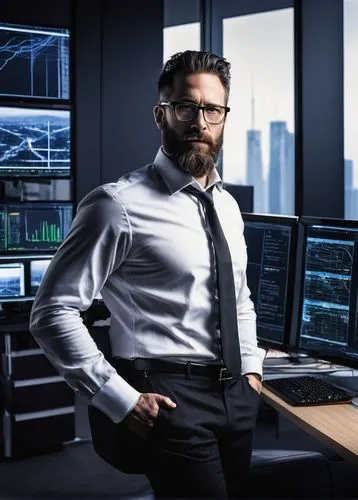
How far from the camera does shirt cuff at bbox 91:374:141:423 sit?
1583mm

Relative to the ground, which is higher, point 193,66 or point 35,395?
point 193,66

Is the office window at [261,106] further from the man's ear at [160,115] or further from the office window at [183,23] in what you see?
the man's ear at [160,115]

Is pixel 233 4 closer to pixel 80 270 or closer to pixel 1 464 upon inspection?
pixel 1 464

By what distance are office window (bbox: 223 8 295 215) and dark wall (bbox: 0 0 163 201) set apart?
Result: 0.57 meters

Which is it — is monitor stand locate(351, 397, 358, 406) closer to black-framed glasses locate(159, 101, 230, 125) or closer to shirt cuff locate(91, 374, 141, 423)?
shirt cuff locate(91, 374, 141, 423)

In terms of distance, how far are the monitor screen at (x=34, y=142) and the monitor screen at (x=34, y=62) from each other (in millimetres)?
108

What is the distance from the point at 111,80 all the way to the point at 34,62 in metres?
0.51

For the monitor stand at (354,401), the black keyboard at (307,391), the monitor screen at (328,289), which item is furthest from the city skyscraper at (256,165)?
the monitor stand at (354,401)

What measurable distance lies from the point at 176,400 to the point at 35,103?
299 centimetres

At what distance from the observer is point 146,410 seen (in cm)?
159

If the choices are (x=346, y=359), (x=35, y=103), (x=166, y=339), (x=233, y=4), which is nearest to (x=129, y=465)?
(x=166, y=339)

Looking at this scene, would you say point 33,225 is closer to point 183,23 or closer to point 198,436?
point 183,23

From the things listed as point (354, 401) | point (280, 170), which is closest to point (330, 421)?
point (354, 401)

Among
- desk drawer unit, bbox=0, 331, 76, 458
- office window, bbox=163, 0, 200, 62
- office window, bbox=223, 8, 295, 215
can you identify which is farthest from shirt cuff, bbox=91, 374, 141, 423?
office window, bbox=163, 0, 200, 62
